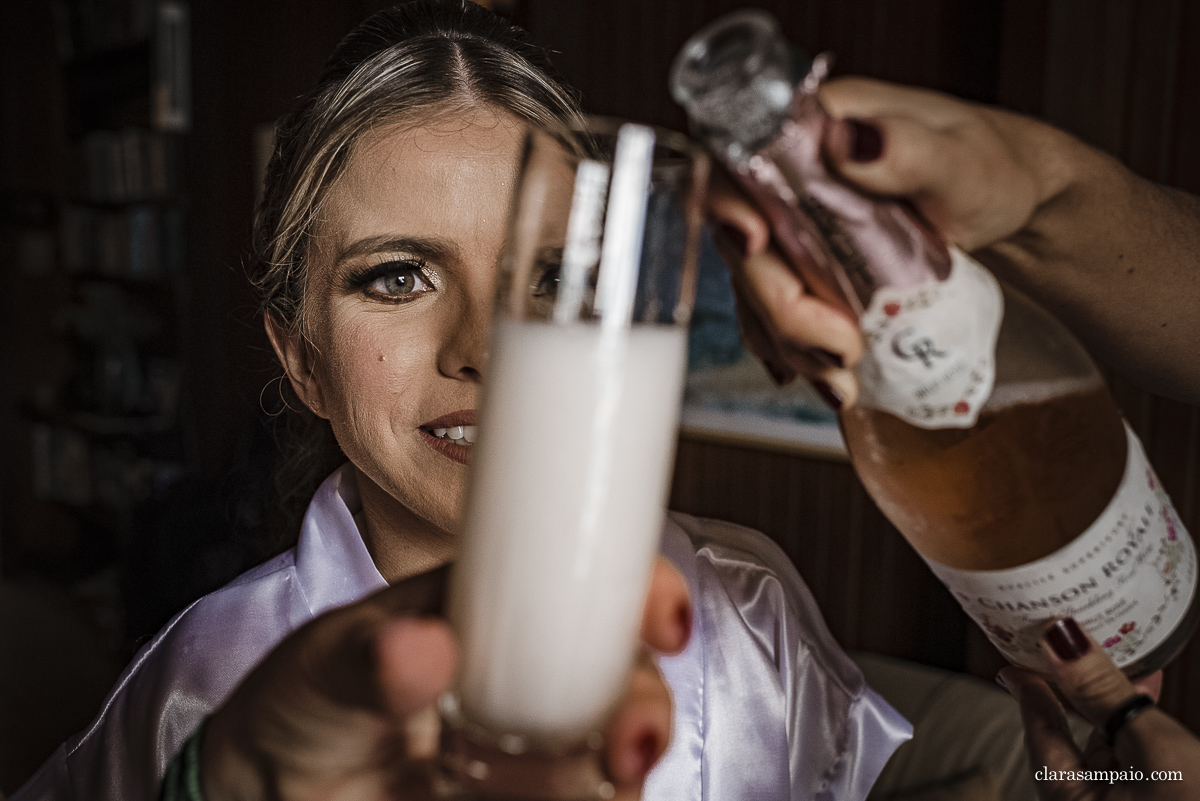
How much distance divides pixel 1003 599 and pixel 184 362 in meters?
3.38

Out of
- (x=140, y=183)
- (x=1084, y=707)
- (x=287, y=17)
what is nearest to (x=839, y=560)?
(x=1084, y=707)

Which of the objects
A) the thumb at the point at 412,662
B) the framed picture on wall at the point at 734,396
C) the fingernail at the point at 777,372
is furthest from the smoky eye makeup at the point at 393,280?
the framed picture on wall at the point at 734,396

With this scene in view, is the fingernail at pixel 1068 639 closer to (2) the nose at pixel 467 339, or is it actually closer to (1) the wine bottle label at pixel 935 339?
(1) the wine bottle label at pixel 935 339

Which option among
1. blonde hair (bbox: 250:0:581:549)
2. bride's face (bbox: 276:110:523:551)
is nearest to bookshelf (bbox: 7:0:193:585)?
blonde hair (bbox: 250:0:581:549)

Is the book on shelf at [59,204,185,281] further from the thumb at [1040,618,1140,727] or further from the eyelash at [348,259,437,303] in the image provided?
the thumb at [1040,618,1140,727]

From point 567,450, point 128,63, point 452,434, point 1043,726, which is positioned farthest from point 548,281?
point 128,63

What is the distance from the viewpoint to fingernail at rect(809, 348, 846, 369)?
45 cm

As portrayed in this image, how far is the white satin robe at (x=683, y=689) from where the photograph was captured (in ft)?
2.98

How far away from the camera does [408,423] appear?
2.66 ft

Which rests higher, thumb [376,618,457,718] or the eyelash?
the eyelash

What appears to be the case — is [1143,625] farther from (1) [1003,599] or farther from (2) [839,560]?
(2) [839,560]

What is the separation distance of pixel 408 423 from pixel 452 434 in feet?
0.14

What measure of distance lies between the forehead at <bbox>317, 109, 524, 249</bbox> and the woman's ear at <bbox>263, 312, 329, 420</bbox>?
0.15m

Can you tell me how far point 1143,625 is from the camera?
1.74 ft
